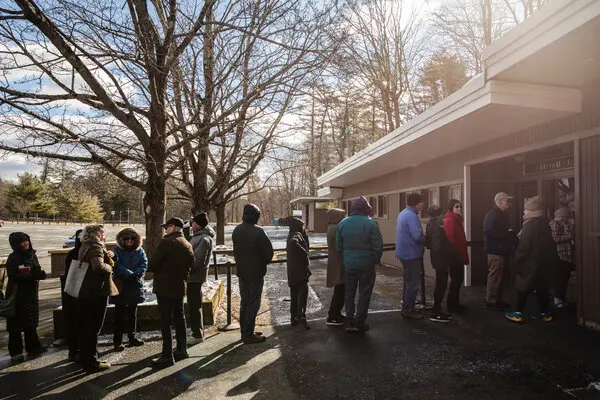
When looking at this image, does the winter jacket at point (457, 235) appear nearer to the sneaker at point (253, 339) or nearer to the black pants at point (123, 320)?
the sneaker at point (253, 339)

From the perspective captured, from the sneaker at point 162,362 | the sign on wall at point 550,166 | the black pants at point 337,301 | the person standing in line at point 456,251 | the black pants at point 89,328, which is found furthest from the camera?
the sign on wall at point 550,166

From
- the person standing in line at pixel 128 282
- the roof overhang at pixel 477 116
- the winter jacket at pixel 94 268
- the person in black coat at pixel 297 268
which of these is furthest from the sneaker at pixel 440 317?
the winter jacket at pixel 94 268

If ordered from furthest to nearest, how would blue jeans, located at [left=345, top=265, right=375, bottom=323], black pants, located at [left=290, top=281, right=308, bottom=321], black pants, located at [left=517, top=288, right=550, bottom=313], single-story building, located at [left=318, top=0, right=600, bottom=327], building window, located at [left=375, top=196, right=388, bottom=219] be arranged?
1. building window, located at [left=375, top=196, right=388, bottom=219]
2. black pants, located at [left=290, top=281, right=308, bottom=321]
3. black pants, located at [left=517, top=288, right=550, bottom=313]
4. blue jeans, located at [left=345, top=265, right=375, bottom=323]
5. single-story building, located at [left=318, top=0, right=600, bottom=327]

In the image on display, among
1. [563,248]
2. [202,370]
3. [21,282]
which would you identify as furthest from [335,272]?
[21,282]

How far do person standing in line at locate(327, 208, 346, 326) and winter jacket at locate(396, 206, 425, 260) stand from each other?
94 cm

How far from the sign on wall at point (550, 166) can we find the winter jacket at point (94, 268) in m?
7.29

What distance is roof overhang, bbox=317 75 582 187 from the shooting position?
5.03 meters

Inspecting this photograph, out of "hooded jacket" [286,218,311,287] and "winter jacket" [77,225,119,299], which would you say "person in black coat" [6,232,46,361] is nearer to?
"winter jacket" [77,225,119,299]

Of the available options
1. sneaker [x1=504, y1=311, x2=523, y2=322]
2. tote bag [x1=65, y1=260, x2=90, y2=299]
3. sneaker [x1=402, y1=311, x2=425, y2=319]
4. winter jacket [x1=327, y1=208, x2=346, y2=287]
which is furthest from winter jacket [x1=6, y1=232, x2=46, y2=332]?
sneaker [x1=504, y1=311, x2=523, y2=322]

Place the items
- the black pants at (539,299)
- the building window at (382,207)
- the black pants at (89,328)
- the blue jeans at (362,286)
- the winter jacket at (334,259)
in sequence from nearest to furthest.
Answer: the black pants at (89,328) → the blue jeans at (362,286) → the black pants at (539,299) → the winter jacket at (334,259) → the building window at (382,207)

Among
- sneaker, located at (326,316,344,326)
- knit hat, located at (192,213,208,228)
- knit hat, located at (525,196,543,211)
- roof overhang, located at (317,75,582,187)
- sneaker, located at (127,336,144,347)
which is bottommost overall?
sneaker, located at (127,336,144,347)

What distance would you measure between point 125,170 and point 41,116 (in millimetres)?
2918

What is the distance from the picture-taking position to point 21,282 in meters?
4.78

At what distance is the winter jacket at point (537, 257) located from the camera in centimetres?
530
